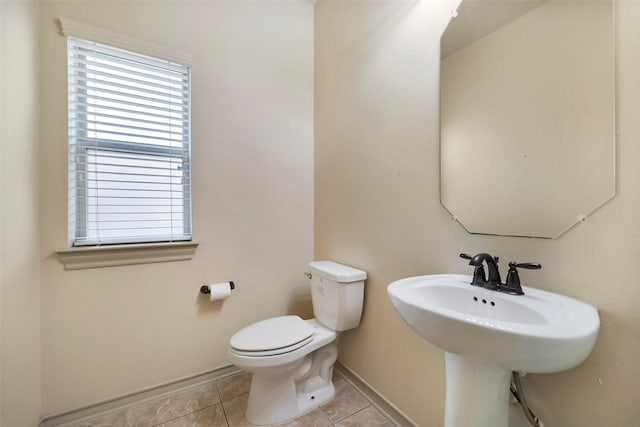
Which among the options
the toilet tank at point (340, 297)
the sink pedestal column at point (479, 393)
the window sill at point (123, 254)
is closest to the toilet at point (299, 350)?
the toilet tank at point (340, 297)

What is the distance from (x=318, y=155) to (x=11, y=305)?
176 centimetres

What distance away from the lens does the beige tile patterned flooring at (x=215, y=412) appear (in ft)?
4.36

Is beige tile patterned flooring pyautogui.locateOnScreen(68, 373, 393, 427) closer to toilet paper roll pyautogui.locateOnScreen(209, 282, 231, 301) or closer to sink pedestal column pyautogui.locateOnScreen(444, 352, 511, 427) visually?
toilet paper roll pyautogui.locateOnScreen(209, 282, 231, 301)

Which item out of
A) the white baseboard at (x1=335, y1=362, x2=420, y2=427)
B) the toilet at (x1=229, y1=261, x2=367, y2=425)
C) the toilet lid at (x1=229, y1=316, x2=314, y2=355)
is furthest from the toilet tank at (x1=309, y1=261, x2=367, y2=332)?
the white baseboard at (x1=335, y1=362, x2=420, y2=427)

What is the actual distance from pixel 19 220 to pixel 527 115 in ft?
6.59

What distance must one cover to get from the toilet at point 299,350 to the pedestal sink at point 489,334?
61cm

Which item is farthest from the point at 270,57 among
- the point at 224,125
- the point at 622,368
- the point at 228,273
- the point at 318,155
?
the point at 622,368

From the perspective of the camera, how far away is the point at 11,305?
1.01 metres

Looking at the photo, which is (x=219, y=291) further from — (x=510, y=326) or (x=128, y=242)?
(x=510, y=326)

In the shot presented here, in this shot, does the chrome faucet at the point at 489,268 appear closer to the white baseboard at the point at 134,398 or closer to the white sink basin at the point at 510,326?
the white sink basin at the point at 510,326

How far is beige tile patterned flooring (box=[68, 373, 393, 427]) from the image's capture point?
1329 millimetres

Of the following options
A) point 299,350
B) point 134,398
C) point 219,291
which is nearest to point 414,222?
point 299,350

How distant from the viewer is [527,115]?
890mm

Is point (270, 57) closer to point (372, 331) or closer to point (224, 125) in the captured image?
point (224, 125)
